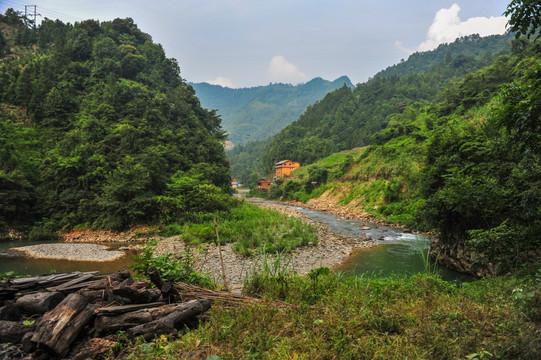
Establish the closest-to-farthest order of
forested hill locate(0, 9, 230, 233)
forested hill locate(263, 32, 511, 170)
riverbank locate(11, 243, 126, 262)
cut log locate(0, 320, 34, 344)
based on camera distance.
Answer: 1. cut log locate(0, 320, 34, 344)
2. riverbank locate(11, 243, 126, 262)
3. forested hill locate(0, 9, 230, 233)
4. forested hill locate(263, 32, 511, 170)

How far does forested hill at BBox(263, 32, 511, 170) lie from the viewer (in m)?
75.1

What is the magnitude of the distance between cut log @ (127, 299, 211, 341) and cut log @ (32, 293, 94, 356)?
2.11 feet

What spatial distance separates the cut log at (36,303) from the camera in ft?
13.0

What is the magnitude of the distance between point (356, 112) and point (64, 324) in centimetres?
9353

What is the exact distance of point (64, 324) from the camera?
3.34m

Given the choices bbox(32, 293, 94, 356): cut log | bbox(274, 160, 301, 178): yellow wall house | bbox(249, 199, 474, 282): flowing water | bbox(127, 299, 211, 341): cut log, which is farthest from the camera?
bbox(274, 160, 301, 178): yellow wall house

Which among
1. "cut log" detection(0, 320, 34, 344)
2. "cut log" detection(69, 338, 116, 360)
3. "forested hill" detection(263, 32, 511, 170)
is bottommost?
"cut log" detection(69, 338, 116, 360)

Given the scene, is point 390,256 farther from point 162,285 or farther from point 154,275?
point 154,275

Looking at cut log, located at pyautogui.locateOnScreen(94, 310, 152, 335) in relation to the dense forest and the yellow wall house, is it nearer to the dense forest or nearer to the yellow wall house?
the dense forest

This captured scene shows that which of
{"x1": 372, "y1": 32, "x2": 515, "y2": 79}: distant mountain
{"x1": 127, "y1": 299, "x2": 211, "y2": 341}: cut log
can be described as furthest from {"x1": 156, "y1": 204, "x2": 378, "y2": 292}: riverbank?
{"x1": 372, "y1": 32, "x2": 515, "y2": 79}: distant mountain

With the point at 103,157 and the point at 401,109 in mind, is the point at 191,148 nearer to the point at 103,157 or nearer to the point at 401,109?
the point at 103,157

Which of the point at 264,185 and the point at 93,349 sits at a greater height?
the point at 93,349

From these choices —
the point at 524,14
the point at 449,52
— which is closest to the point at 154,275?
the point at 524,14

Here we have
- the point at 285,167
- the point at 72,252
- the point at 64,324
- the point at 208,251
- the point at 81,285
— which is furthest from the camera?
the point at 285,167
